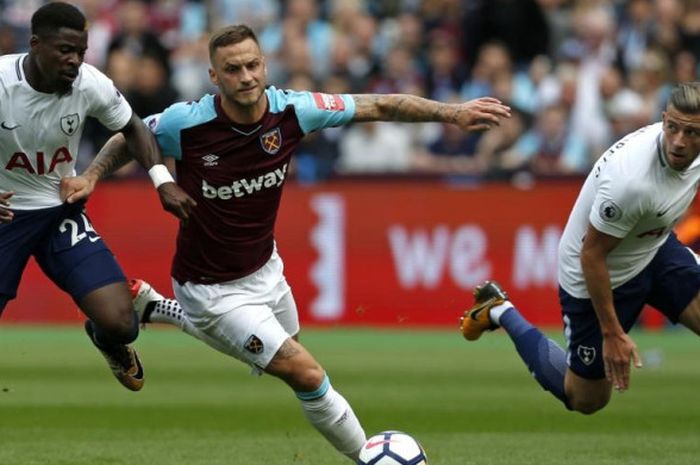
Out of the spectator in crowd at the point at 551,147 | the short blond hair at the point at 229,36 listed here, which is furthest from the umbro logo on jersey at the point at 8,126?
the spectator in crowd at the point at 551,147

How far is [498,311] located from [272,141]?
2.51 m

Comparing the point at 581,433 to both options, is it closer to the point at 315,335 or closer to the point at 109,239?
the point at 315,335

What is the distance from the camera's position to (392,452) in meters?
8.79

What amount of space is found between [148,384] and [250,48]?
559cm

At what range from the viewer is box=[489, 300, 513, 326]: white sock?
441 inches

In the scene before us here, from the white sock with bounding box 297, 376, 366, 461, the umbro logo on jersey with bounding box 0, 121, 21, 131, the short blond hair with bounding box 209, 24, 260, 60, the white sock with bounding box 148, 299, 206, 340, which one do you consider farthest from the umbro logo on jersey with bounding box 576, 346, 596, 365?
the umbro logo on jersey with bounding box 0, 121, 21, 131

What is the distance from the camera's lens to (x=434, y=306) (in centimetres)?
1841

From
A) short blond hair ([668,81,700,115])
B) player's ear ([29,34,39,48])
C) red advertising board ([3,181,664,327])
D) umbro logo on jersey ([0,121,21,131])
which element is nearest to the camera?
short blond hair ([668,81,700,115])

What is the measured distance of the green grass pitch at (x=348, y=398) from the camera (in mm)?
10477

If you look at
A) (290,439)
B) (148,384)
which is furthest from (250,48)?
(148,384)

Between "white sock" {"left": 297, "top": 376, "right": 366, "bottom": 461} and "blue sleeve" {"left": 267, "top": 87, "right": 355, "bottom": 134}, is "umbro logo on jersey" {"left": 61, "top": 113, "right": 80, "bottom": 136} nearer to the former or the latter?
"blue sleeve" {"left": 267, "top": 87, "right": 355, "bottom": 134}

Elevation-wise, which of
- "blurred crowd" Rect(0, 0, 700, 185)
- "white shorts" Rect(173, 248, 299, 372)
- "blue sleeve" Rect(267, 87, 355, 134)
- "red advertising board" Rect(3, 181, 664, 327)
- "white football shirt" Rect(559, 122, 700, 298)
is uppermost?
"blue sleeve" Rect(267, 87, 355, 134)

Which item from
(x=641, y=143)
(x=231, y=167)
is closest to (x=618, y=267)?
(x=641, y=143)

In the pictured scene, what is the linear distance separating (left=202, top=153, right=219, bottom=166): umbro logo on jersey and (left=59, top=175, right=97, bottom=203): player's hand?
81 cm
